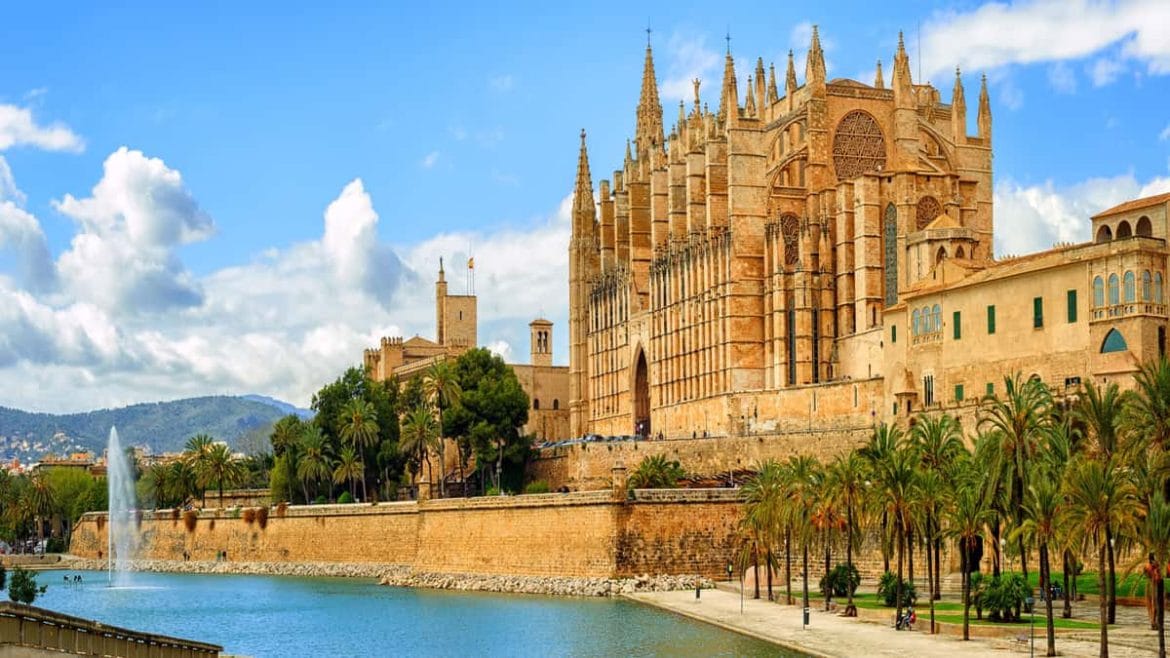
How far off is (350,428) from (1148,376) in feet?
148

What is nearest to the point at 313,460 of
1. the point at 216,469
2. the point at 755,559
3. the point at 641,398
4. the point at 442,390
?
the point at 442,390

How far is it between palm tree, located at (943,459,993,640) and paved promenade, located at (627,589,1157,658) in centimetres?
119

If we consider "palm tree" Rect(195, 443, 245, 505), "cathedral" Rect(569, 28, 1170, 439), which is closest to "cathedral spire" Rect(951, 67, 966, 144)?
"cathedral" Rect(569, 28, 1170, 439)

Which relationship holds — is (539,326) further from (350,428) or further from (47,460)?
(47,460)

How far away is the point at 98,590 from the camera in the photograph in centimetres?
6719

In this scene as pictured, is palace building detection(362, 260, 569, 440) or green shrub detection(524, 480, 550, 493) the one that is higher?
palace building detection(362, 260, 569, 440)

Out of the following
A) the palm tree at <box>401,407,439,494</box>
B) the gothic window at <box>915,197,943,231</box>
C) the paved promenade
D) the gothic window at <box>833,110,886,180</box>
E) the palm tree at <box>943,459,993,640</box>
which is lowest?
the paved promenade

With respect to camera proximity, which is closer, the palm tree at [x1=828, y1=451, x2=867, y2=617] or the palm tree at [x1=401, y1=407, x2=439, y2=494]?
the palm tree at [x1=828, y1=451, x2=867, y2=617]

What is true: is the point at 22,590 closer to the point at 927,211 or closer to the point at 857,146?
the point at 927,211

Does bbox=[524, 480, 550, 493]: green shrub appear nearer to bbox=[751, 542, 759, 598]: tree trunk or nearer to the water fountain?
the water fountain

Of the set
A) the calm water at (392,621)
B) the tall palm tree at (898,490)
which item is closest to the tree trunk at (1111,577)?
the tall palm tree at (898,490)

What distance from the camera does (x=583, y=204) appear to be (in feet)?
317

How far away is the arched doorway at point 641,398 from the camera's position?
286ft

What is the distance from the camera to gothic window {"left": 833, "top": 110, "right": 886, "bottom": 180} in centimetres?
7519
